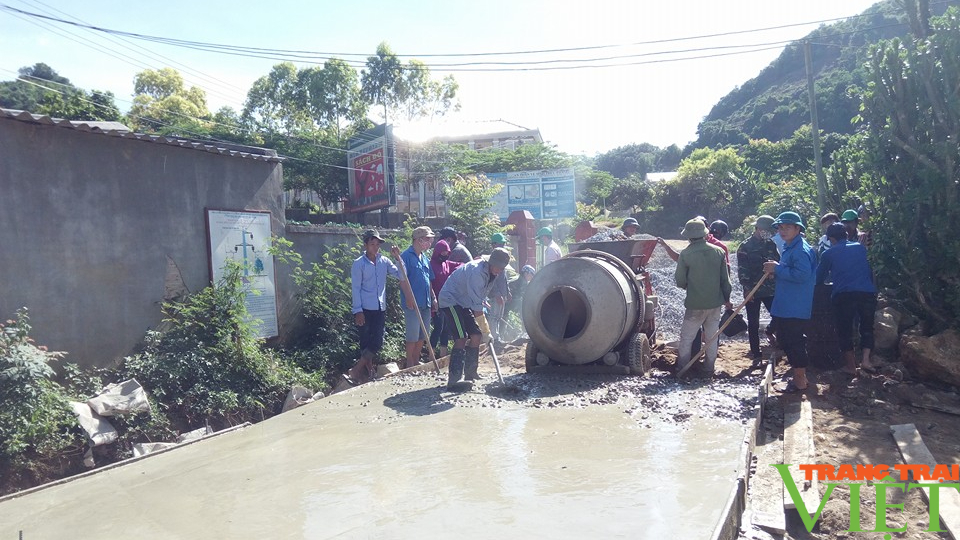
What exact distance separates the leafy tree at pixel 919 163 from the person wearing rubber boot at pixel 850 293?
0.37m

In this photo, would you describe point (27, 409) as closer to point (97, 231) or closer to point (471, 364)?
point (97, 231)

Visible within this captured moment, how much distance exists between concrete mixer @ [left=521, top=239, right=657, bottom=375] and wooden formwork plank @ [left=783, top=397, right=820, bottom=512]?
1.68 metres

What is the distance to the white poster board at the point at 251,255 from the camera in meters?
7.64

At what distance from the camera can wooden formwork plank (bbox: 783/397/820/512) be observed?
12.5 feet

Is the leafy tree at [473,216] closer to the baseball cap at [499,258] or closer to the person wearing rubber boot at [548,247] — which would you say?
the person wearing rubber boot at [548,247]

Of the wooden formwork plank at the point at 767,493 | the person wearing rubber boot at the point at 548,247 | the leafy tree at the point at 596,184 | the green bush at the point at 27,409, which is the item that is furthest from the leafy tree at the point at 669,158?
the green bush at the point at 27,409

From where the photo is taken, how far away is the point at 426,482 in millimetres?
4020

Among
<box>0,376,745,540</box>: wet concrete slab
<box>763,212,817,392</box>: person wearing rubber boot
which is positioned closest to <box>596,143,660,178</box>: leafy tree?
<box>763,212,817,392</box>: person wearing rubber boot

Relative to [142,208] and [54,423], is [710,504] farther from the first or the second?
[142,208]

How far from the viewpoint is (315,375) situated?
306 inches

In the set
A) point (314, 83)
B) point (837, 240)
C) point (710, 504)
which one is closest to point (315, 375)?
point (710, 504)

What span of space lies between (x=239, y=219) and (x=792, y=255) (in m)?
6.26

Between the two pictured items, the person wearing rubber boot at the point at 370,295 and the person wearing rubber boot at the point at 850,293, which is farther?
the person wearing rubber boot at the point at 370,295

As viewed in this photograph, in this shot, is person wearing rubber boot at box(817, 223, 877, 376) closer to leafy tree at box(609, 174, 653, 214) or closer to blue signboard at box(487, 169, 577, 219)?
blue signboard at box(487, 169, 577, 219)
